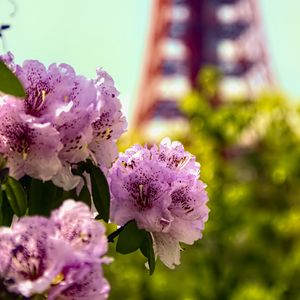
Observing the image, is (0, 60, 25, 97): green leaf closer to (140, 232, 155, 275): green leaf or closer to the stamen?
the stamen

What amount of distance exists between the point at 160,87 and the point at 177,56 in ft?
7.66

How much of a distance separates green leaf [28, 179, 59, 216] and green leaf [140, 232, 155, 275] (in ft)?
0.76

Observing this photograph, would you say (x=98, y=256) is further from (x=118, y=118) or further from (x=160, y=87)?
(x=160, y=87)

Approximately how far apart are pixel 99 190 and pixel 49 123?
0.20 meters

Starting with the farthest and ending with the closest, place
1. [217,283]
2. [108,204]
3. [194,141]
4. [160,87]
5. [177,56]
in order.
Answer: [177,56] → [160,87] → [194,141] → [217,283] → [108,204]

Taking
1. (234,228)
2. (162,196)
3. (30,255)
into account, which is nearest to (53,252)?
(30,255)

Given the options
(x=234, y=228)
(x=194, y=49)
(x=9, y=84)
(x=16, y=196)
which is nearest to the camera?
(x=9, y=84)

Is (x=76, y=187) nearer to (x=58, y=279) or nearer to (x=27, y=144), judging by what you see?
(x=27, y=144)

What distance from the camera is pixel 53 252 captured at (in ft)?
4.04

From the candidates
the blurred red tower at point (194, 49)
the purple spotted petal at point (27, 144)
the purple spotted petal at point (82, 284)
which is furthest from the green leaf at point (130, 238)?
the blurred red tower at point (194, 49)

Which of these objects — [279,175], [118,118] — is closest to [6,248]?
[118,118]

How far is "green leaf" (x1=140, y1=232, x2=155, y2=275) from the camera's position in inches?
67.7

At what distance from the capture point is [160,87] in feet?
89.2

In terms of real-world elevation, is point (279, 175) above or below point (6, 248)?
below
